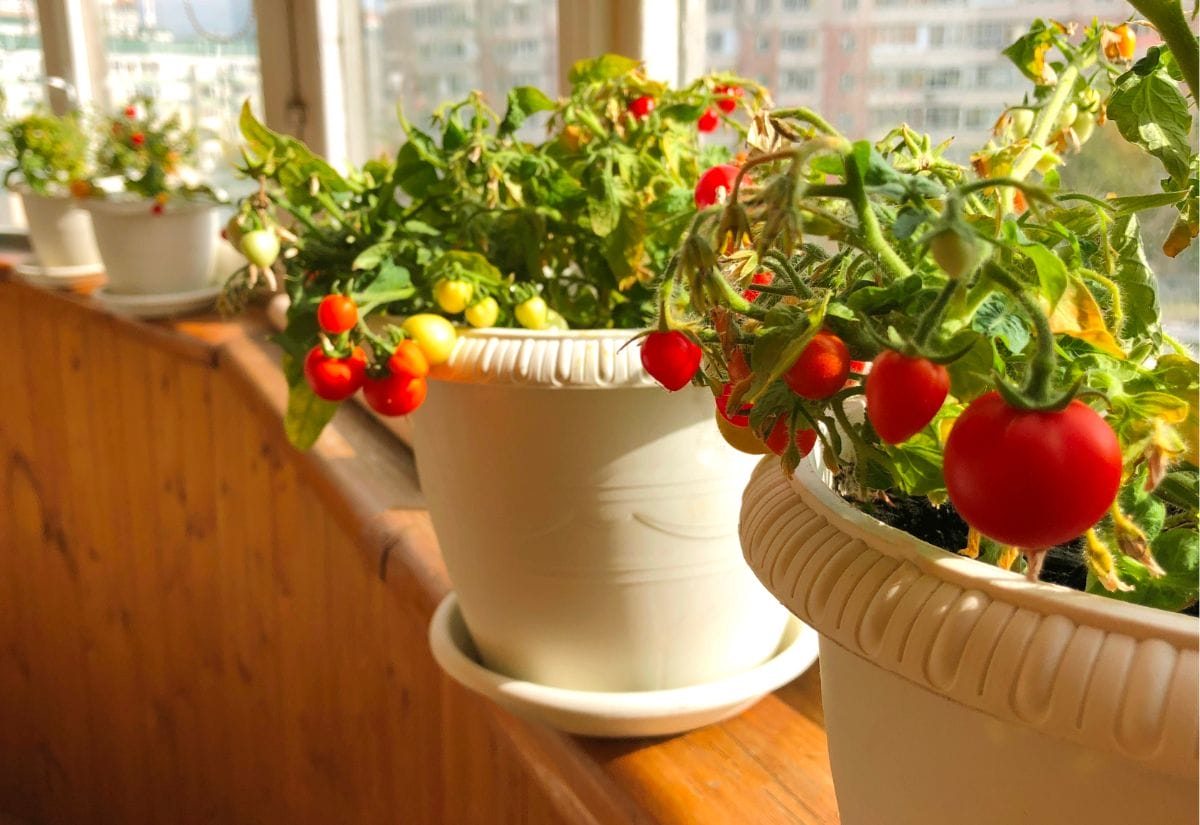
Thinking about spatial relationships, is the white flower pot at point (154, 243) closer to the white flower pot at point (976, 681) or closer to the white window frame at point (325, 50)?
the white window frame at point (325, 50)

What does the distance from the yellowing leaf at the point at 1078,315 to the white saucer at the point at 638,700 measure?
363 mm

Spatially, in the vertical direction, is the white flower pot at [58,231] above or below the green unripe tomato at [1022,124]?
below

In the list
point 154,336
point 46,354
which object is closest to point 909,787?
point 154,336

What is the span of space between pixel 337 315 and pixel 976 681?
35cm

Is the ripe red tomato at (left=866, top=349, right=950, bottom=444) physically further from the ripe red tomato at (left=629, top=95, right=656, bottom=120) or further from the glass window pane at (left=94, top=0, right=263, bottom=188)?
the glass window pane at (left=94, top=0, right=263, bottom=188)

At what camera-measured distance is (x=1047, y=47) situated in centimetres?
45

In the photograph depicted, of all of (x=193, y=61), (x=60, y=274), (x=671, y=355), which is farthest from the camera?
(x=193, y=61)

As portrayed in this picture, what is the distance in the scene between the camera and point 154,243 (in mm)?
1537

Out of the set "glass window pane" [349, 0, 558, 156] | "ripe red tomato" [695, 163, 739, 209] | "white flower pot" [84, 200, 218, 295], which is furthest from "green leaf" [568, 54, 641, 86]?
"white flower pot" [84, 200, 218, 295]

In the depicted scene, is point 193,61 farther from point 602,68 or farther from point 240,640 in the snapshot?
point 602,68

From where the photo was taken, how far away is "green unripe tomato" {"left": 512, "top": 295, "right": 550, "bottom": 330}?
595mm

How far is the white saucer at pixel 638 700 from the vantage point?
0.60 meters

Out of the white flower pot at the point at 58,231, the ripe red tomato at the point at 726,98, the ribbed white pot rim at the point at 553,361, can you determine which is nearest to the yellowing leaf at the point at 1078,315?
the ribbed white pot rim at the point at 553,361

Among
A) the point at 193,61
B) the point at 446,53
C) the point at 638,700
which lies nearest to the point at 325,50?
the point at 446,53
